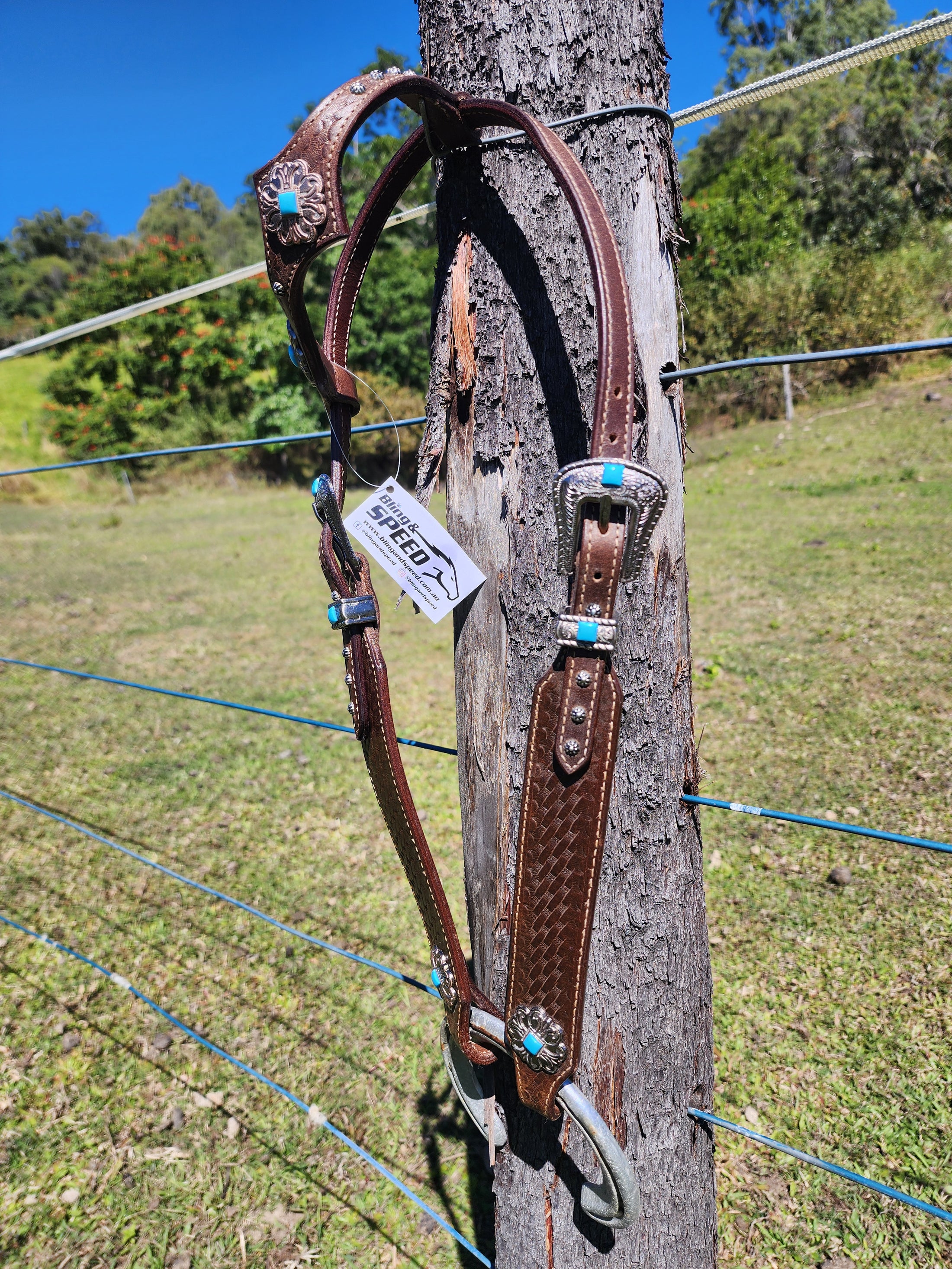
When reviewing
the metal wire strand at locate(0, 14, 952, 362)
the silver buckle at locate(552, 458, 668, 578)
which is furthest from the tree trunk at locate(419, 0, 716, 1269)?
the silver buckle at locate(552, 458, 668, 578)

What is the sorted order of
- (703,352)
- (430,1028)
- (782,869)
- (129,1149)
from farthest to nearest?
(703,352), (782,869), (430,1028), (129,1149)

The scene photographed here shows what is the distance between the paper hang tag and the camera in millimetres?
1226

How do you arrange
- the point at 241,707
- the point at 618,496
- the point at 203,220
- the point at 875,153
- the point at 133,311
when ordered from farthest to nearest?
1. the point at 203,220
2. the point at 875,153
3. the point at 133,311
4. the point at 241,707
5. the point at 618,496

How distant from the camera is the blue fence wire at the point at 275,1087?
5.03 feet

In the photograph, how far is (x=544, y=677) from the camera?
3.34 feet

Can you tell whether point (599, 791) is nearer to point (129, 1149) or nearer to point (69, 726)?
point (129, 1149)

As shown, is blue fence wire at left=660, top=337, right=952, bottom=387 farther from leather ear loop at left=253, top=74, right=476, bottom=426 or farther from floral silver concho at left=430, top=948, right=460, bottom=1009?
floral silver concho at left=430, top=948, right=460, bottom=1009

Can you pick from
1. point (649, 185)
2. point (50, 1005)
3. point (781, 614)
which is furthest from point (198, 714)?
point (649, 185)

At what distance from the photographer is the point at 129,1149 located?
2395 millimetres

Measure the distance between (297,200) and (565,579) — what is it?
0.61m

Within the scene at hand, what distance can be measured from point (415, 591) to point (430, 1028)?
6.95 ft

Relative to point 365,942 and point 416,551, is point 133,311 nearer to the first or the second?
point 416,551

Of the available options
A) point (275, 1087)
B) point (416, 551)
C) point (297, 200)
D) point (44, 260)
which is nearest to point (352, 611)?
point (416, 551)

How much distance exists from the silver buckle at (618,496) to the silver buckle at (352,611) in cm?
41
